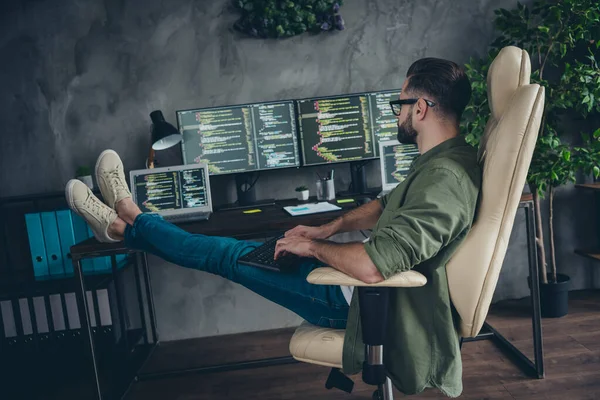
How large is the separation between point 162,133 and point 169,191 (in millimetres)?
298

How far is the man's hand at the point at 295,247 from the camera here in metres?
1.46

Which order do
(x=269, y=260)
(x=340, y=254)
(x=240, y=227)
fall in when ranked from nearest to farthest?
(x=340, y=254), (x=269, y=260), (x=240, y=227)

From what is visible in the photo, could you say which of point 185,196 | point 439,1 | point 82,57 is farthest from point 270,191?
point 439,1

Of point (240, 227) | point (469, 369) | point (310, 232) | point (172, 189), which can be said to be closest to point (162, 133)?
point (172, 189)

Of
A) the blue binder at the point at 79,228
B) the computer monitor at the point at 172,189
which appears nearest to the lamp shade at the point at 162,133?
the computer monitor at the point at 172,189

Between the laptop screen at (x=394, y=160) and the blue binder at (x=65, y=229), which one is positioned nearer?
the blue binder at (x=65, y=229)

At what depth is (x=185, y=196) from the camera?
2.58 meters

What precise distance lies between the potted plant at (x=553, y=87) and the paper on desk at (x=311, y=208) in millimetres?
888

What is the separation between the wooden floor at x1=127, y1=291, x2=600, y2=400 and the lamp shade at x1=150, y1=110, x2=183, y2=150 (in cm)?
116

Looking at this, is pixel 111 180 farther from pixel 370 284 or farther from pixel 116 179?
pixel 370 284

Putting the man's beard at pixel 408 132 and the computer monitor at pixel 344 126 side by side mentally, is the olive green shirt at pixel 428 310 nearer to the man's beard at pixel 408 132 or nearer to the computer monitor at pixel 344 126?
the man's beard at pixel 408 132

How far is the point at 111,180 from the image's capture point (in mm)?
2172

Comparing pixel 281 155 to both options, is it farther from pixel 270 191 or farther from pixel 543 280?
pixel 543 280

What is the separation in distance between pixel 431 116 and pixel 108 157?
1.41m
